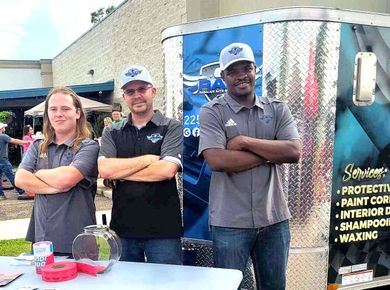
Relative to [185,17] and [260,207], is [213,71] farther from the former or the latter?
[185,17]

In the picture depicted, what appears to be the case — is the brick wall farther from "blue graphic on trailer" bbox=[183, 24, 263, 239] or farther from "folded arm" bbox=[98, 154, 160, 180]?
"folded arm" bbox=[98, 154, 160, 180]

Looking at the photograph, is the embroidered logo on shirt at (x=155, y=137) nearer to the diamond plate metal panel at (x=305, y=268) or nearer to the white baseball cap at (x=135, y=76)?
the white baseball cap at (x=135, y=76)

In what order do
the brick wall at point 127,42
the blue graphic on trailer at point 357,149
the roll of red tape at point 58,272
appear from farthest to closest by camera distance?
the brick wall at point 127,42 → the blue graphic on trailer at point 357,149 → the roll of red tape at point 58,272

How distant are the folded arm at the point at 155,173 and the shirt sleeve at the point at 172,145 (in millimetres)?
Answer: 50

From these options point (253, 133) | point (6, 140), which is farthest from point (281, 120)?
point (6, 140)

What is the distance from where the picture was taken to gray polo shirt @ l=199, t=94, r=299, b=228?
2473 millimetres

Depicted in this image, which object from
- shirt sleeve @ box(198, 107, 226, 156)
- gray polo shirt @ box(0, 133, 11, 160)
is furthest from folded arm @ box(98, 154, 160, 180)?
gray polo shirt @ box(0, 133, 11, 160)

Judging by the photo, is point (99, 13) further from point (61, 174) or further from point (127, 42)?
point (61, 174)

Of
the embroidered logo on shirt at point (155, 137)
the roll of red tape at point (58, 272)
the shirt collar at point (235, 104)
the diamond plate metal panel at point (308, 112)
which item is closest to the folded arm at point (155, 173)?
the embroidered logo on shirt at point (155, 137)

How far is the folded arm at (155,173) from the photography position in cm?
266

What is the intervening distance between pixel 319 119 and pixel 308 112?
0.10 meters

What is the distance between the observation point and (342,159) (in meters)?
3.16

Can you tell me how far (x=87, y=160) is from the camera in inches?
107

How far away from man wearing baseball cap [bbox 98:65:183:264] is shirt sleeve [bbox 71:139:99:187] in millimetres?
60
